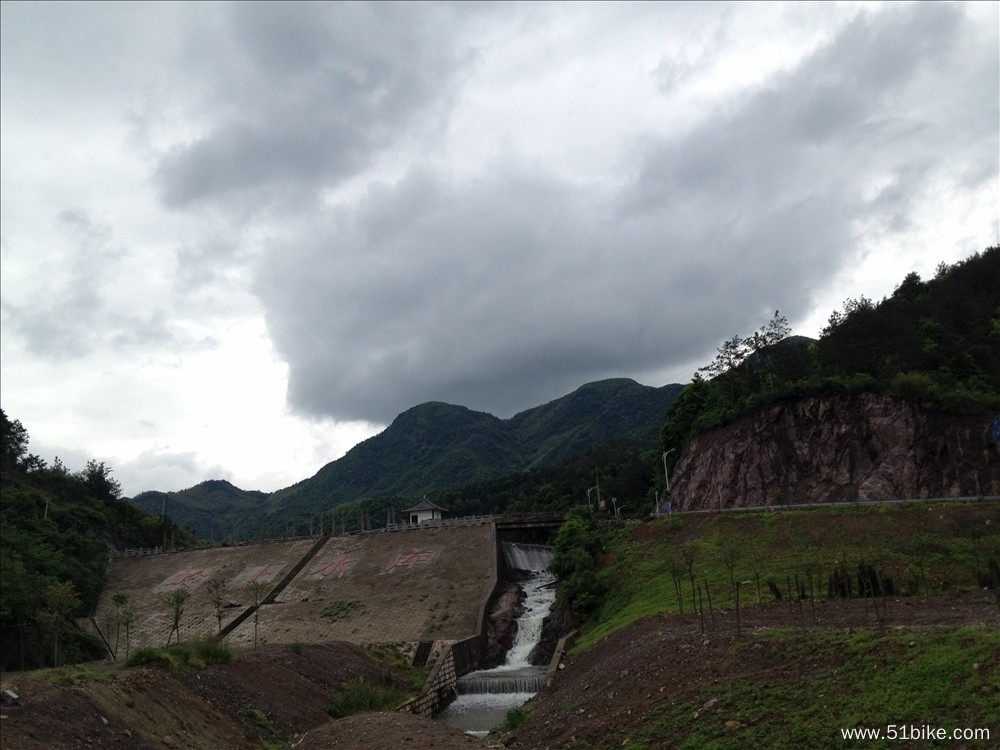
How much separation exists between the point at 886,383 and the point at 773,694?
155 ft

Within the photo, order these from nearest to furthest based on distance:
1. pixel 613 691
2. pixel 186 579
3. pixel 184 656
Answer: pixel 613 691 < pixel 184 656 < pixel 186 579

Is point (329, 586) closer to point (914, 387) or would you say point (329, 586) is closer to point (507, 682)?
point (507, 682)

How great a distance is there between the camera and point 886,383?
177ft

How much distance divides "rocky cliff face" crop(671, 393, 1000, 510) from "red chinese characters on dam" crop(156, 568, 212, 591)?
4500 cm

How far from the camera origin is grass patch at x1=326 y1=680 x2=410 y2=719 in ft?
92.7

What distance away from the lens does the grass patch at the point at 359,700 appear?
92.7 feet

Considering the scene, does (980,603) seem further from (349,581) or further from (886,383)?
(349,581)

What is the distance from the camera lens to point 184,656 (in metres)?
26.3

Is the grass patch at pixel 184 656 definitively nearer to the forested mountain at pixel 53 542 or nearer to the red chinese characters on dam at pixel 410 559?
the forested mountain at pixel 53 542

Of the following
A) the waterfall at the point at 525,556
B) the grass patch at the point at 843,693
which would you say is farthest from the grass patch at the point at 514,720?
the waterfall at the point at 525,556

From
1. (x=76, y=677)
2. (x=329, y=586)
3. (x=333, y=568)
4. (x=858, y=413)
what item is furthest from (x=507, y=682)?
(x=858, y=413)

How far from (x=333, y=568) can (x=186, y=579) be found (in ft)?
53.1

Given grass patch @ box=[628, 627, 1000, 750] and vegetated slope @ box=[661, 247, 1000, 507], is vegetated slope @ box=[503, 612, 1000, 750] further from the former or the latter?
vegetated slope @ box=[661, 247, 1000, 507]

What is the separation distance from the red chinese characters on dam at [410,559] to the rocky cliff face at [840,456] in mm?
24045
